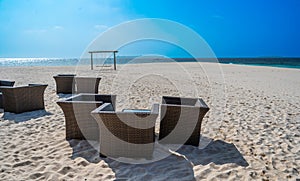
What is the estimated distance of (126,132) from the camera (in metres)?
2.81

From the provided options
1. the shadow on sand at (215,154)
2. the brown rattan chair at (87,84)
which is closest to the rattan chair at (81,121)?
the shadow on sand at (215,154)

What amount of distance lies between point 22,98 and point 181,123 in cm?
336

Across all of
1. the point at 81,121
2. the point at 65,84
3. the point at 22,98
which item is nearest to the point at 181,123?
the point at 81,121

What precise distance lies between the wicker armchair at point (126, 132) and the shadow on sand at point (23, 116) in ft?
7.39

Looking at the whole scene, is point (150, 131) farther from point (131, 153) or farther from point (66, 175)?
point (66, 175)

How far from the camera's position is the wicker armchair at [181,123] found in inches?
127

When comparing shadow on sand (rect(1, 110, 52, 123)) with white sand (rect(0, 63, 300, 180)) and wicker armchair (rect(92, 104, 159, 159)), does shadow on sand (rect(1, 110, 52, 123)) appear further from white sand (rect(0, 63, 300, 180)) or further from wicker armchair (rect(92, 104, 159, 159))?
wicker armchair (rect(92, 104, 159, 159))

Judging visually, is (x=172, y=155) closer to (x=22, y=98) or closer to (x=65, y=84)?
(x=22, y=98)

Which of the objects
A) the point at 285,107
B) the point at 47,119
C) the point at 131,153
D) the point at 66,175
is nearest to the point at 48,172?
the point at 66,175

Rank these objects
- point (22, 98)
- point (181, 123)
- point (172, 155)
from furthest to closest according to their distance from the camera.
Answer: point (22, 98)
point (181, 123)
point (172, 155)

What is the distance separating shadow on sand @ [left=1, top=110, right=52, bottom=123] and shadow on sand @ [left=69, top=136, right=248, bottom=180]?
5.19ft

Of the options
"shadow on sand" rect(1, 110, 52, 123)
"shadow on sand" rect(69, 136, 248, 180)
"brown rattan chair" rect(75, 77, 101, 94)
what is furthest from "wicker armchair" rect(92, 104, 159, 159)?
"brown rattan chair" rect(75, 77, 101, 94)

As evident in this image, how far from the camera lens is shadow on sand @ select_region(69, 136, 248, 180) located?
2.51 meters

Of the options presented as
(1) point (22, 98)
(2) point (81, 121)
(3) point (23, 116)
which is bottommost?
(3) point (23, 116)
